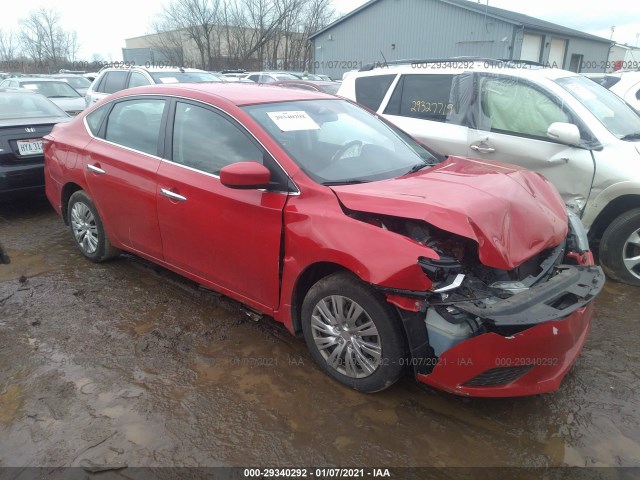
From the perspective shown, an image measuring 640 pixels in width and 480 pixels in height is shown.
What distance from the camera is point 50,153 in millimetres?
4797

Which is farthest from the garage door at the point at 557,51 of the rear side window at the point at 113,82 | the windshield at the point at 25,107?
the windshield at the point at 25,107

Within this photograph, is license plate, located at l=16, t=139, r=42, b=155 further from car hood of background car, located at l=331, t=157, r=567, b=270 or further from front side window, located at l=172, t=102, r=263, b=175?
car hood of background car, located at l=331, t=157, r=567, b=270

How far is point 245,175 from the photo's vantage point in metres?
2.84

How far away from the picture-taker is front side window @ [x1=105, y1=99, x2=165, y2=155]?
12.4ft

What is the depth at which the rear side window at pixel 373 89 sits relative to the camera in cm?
571

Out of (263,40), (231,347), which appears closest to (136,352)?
(231,347)

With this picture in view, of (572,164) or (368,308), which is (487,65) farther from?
(368,308)

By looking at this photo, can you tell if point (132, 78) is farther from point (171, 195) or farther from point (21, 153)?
point (171, 195)

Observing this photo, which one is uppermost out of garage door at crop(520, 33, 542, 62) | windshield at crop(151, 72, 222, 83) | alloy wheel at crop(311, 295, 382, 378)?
garage door at crop(520, 33, 542, 62)

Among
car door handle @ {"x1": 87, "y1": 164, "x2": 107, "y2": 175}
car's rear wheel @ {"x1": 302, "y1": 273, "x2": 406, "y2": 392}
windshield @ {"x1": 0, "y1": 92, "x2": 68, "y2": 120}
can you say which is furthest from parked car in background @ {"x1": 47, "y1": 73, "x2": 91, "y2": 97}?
car's rear wheel @ {"x1": 302, "y1": 273, "x2": 406, "y2": 392}

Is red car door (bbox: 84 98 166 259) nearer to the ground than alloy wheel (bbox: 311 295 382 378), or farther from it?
farther from it

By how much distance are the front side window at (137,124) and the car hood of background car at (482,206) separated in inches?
68.7

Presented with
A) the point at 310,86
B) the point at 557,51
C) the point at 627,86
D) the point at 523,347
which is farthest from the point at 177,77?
the point at 557,51

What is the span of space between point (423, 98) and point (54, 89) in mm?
11883
